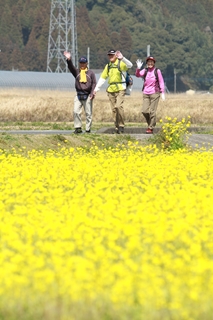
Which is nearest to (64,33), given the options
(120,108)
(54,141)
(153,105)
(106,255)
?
(153,105)

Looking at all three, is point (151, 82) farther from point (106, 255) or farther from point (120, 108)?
point (106, 255)

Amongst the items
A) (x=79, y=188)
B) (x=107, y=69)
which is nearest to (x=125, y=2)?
(x=107, y=69)

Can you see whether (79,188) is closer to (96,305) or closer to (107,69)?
(96,305)

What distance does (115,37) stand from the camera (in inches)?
5669

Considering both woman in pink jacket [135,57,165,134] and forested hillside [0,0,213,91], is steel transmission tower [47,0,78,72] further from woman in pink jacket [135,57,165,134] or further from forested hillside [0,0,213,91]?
woman in pink jacket [135,57,165,134]

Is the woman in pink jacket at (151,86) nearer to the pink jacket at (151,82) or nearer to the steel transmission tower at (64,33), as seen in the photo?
the pink jacket at (151,82)

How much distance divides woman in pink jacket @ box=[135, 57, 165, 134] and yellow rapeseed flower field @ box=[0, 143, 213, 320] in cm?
957

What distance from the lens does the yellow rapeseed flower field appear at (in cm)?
464

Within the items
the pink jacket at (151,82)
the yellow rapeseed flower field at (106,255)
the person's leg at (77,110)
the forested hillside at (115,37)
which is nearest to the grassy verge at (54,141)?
the person's leg at (77,110)

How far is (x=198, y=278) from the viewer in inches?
190

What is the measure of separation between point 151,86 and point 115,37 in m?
127

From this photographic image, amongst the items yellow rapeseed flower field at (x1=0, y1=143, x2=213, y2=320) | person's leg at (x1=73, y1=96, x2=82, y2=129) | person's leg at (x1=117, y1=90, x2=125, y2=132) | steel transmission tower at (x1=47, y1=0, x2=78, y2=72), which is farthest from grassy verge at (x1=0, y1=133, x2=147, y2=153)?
steel transmission tower at (x1=47, y1=0, x2=78, y2=72)

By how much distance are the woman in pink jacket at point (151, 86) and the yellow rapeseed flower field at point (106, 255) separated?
957 centimetres

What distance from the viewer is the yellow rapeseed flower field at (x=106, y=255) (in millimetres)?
4641
